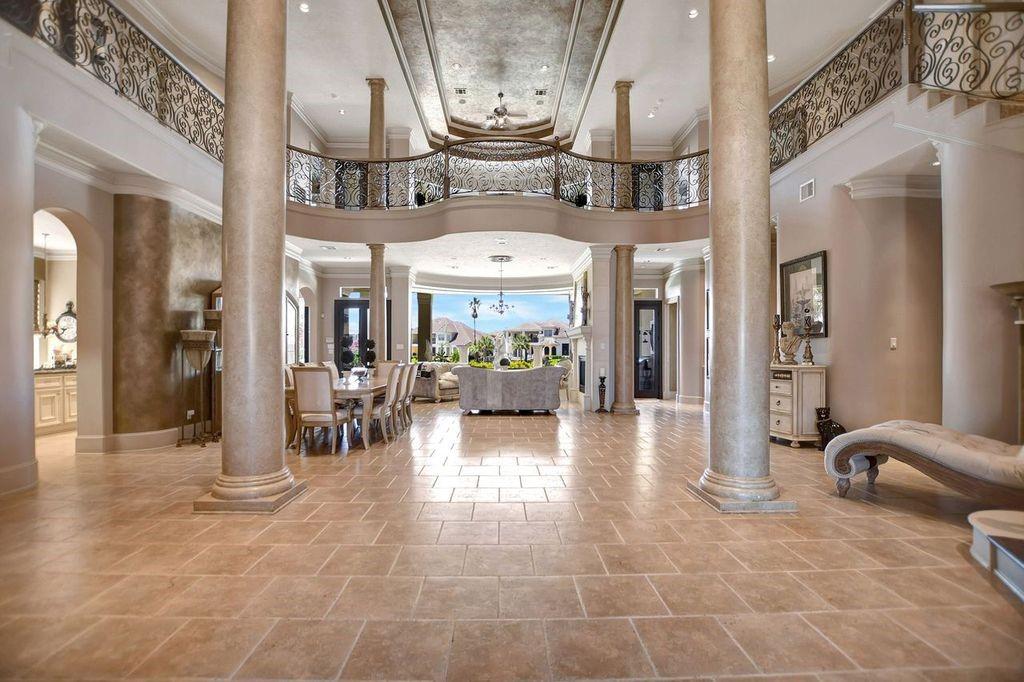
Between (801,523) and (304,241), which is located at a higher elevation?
(304,241)

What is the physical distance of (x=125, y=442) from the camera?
626cm

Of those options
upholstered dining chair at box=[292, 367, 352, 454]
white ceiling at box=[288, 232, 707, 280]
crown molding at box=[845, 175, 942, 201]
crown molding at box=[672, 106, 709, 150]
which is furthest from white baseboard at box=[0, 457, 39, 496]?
crown molding at box=[672, 106, 709, 150]

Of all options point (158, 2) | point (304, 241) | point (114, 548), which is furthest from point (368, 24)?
point (114, 548)

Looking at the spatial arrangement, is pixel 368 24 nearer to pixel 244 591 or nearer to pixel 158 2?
pixel 158 2

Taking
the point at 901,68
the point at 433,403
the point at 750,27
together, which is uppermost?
the point at 901,68

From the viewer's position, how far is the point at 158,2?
24.2 feet

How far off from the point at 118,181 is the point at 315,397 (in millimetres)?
3652

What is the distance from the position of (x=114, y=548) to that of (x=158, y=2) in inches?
318

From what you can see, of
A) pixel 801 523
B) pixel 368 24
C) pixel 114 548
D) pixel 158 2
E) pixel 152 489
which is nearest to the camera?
pixel 114 548

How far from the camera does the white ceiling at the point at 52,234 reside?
25.6ft

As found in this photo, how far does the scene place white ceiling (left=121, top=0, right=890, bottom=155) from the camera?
25.0ft

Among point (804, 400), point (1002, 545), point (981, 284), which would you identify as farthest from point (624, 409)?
point (1002, 545)

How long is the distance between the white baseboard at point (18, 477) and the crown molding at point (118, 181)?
3177 millimetres

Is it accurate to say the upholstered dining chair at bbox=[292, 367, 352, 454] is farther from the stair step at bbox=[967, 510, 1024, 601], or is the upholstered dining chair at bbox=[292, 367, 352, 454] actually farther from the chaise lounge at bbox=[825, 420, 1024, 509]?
the stair step at bbox=[967, 510, 1024, 601]
